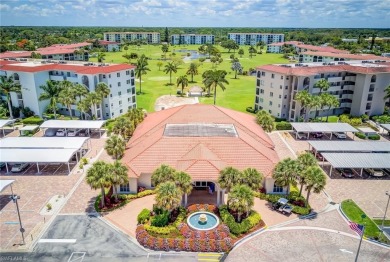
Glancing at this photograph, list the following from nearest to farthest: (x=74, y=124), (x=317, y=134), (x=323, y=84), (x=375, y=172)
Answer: (x=375, y=172), (x=74, y=124), (x=317, y=134), (x=323, y=84)

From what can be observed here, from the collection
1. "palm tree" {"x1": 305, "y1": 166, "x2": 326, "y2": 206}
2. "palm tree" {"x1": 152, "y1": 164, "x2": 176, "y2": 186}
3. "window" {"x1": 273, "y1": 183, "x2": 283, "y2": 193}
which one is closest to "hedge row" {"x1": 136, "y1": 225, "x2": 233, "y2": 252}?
"palm tree" {"x1": 152, "y1": 164, "x2": 176, "y2": 186}

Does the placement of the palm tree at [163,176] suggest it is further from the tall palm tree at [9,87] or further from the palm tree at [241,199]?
the tall palm tree at [9,87]

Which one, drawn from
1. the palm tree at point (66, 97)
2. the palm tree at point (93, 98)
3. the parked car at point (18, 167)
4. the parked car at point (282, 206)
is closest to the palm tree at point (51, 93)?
the palm tree at point (66, 97)

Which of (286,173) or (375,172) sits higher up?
(286,173)

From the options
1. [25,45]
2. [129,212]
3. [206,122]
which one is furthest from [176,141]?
[25,45]

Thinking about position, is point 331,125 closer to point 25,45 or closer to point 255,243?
point 255,243

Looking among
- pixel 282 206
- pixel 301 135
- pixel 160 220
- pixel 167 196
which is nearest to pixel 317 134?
pixel 301 135

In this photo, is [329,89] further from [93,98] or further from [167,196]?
[167,196]

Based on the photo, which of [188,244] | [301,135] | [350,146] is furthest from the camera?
[301,135]
